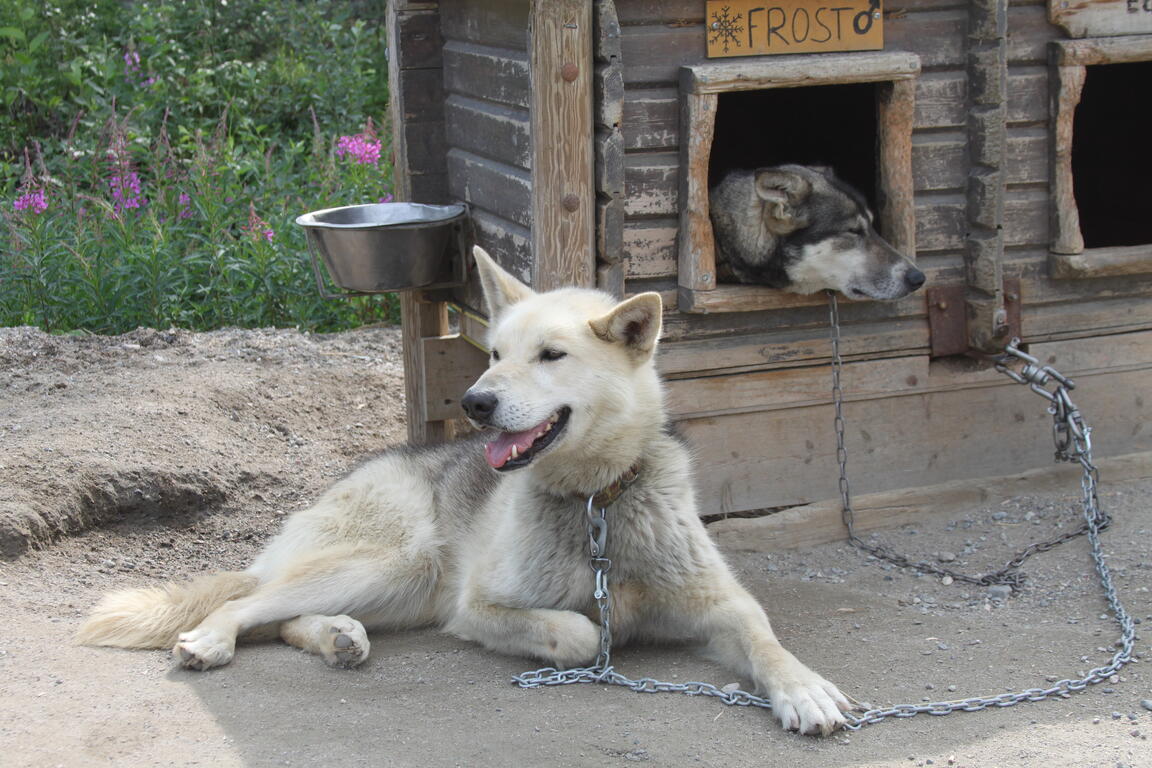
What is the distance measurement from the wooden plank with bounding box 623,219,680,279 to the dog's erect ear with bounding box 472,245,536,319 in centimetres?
80

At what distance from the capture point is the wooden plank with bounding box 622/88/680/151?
15.6ft

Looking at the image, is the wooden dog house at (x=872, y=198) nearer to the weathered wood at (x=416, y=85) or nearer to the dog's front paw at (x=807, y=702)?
the weathered wood at (x=416, y=85)

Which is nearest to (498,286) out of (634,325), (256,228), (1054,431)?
(634,325)

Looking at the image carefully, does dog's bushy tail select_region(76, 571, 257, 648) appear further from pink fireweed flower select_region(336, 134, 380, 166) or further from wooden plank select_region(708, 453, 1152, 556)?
pink fireweed flower select_region(336, 134, 380, 166)

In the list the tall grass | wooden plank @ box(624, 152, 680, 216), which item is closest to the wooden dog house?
wooden plank @ box(624, 152, 680, 216)

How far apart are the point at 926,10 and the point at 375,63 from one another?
6611mm

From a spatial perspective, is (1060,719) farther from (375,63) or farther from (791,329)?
(375,63)

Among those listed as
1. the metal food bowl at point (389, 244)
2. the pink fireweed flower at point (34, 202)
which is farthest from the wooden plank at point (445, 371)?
the pink fireweed flower at point (34, 202)

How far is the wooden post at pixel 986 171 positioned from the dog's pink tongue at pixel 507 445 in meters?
2.40

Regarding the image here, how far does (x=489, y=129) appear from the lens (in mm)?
5184

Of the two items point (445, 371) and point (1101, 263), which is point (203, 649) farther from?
point (1101, 263)

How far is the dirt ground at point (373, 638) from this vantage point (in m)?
3.36

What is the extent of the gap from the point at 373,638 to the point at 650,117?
2.16m

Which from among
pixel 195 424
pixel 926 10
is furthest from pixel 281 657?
pixel 926 10
